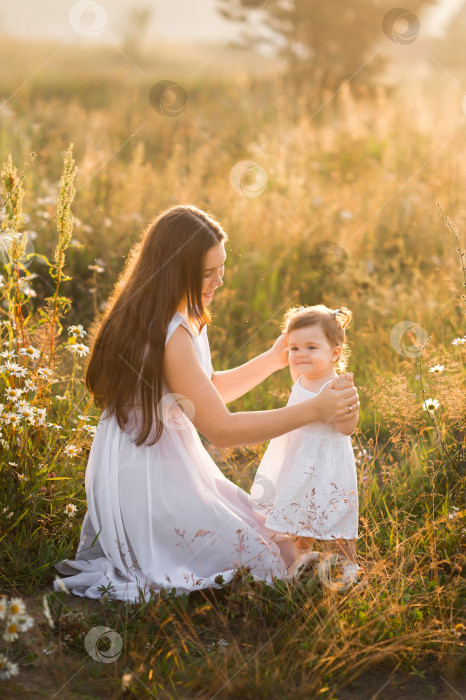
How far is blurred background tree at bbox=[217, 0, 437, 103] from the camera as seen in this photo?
46.0ft

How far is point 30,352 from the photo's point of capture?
3.00 m

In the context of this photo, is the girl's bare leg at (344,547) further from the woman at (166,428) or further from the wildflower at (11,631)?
the wildflower at (11,631)

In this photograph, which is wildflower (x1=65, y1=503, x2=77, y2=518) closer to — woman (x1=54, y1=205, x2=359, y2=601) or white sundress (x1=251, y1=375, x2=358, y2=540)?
woman (x1=54, y1=205, x2=359, y2=601)

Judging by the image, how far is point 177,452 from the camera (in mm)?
2562

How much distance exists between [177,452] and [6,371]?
90 centimetres

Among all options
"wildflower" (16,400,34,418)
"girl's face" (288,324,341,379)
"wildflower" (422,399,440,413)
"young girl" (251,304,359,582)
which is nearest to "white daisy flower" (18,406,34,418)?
"wildflower" (16,400,34,418)

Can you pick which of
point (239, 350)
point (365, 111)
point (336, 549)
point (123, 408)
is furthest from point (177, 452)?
point (365, 111)

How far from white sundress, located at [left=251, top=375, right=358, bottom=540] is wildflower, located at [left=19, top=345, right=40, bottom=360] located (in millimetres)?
1099

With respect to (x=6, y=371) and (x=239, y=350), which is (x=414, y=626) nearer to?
(x=6, y=371)

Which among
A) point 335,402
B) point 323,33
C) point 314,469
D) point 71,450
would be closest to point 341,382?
point 335,402

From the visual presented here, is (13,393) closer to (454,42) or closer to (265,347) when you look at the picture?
(265,347)

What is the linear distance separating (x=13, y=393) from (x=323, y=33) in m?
13.5

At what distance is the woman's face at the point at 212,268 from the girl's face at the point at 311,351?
350 mm

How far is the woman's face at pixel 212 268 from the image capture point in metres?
2.55
